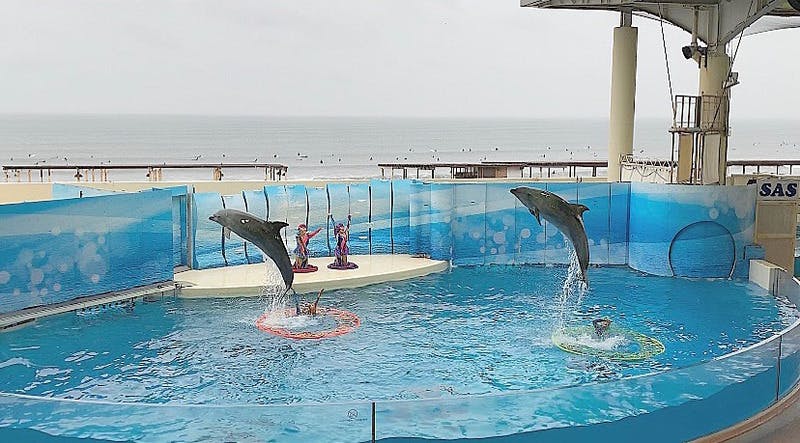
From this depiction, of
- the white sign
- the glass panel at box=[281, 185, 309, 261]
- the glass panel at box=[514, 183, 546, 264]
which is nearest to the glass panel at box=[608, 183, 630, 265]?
the glass panel at box=[514, 183, 546, 264]

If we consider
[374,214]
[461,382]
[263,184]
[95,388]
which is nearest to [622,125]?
[374,214]

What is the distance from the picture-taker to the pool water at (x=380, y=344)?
8.85 meters

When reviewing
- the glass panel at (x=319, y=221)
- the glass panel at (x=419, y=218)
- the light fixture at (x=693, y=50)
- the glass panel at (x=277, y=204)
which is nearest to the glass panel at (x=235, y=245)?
the glass panel at (x=277, y=204)

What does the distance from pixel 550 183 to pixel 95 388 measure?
9846 mm

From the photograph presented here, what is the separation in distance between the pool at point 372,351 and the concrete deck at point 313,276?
32cm

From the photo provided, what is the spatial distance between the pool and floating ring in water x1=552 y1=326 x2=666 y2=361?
0.47ft

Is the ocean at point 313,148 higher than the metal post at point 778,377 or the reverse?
higher

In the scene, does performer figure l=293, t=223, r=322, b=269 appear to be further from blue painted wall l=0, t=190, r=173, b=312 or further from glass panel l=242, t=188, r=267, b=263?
blue painted wall l=0, t=190, r=173, b=312

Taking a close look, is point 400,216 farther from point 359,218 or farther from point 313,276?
point 313,276

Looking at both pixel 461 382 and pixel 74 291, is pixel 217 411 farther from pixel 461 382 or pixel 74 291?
pixel 74 291

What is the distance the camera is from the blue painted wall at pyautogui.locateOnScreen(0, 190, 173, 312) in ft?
35.9

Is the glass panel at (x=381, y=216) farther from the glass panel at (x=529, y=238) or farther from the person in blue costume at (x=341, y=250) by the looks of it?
the glass panel at (x=529, y=238)

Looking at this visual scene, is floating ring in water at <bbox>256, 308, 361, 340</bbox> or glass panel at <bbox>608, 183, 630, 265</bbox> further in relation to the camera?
glass panel at <bbox>608, 183, 630, 265</bbox>

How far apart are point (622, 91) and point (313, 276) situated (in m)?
9.28
